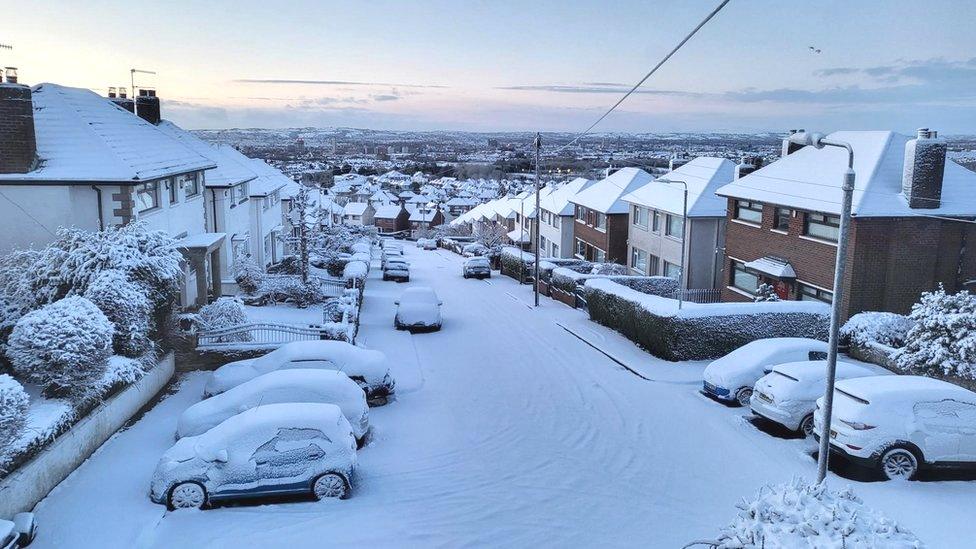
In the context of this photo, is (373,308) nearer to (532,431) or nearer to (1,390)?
(532,431)

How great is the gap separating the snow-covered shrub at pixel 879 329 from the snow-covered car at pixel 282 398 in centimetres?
1538

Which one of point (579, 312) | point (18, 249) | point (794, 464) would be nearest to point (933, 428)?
point (794, 464)

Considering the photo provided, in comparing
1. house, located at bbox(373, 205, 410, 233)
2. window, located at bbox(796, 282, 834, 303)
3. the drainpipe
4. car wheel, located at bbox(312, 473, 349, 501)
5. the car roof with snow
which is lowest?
house, located at bbox(373, 205, 410, 233)

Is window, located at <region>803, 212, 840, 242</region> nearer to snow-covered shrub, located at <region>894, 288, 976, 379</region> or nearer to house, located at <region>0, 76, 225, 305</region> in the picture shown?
snow-covered shrub, located at <region>894, 288, 976, 379</region>

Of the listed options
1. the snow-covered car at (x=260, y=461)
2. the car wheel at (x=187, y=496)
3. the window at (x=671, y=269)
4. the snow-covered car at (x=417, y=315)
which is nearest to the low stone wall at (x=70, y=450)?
the snow-covered car at (x=260, y=461)

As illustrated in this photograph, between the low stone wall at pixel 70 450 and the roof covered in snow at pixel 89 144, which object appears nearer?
the low stone wall at pixel 70 450

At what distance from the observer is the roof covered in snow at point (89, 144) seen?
19219 mm

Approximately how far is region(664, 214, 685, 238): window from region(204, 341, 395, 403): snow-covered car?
2094 cm

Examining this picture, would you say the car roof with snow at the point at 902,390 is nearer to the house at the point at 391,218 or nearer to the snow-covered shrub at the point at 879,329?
the snow-covered shrub at the point at 879,329

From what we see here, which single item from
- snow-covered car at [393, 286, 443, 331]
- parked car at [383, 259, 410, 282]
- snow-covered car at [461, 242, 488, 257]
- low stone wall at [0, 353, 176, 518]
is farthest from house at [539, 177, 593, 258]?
low stone wall at [0, 353, 176, 518]

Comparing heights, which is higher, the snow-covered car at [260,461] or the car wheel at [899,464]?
the snow-covered car at [260,461]

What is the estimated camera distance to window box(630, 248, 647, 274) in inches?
1523

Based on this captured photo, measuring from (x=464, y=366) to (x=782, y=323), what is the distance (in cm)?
989

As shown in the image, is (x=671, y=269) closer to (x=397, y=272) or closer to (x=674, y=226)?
(x=674, y=226)
